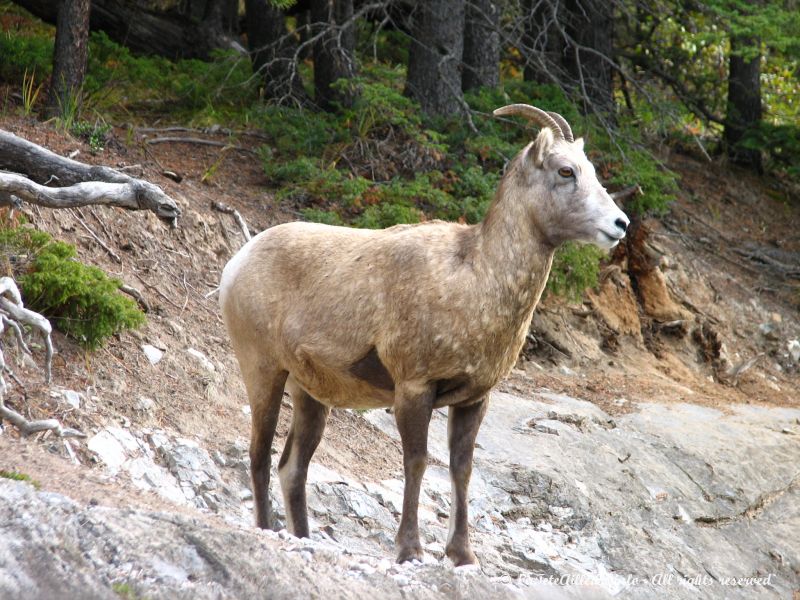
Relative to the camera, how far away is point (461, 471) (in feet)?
19.7

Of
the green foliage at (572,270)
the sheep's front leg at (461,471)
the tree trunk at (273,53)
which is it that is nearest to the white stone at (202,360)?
the sheep's front leg at (461,471)

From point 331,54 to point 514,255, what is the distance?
286 inches

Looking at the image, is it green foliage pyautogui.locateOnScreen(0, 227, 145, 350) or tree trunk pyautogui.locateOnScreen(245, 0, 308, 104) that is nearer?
green foliage pyautogui.locateOnScreen(0, 227, 145, 350)

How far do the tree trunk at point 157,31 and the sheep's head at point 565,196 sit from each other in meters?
9.53

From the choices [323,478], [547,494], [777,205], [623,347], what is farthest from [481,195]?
[777,205]

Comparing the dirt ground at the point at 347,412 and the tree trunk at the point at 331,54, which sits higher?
the tree trunk at the point at 331,54

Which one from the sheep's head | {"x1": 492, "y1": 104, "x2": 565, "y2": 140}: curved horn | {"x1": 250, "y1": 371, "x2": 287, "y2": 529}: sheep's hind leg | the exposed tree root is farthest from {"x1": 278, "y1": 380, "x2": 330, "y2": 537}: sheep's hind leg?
{"x1": 492, "y1": 104, "x2": 565, "y2": 140}: curved horn

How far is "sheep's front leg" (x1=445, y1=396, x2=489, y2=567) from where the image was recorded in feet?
19.5

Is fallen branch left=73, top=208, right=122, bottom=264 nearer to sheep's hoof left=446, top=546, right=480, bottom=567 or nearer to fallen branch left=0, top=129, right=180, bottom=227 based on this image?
fallen branch left=0, top=129, right=180, bottom=227

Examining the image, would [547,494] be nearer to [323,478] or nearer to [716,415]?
[323,478]

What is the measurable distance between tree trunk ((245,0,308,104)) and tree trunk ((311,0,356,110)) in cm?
26

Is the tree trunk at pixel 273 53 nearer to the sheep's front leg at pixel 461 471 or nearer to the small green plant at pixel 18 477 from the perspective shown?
the sheep's front leg at pixel 461 471

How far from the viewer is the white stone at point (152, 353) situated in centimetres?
757

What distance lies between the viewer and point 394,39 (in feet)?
56.3
